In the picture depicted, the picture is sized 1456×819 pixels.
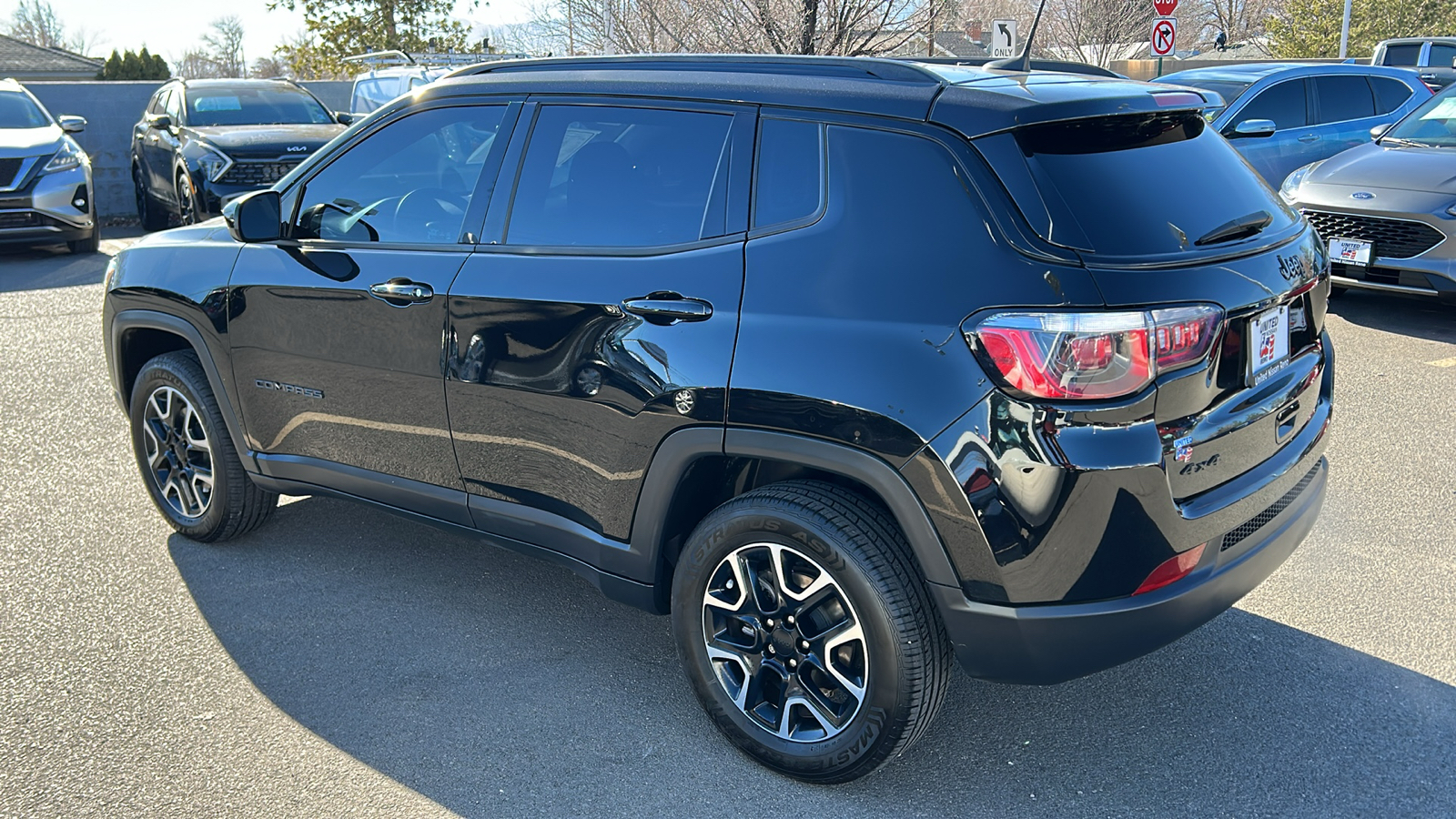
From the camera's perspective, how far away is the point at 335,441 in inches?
157

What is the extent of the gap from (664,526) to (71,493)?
11.1 feet

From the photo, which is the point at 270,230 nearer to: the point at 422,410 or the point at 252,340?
the point at 252,340

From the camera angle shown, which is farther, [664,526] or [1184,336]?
[664,526]

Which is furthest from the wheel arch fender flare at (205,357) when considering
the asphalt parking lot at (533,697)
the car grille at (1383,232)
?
the car grille at (1383,232)

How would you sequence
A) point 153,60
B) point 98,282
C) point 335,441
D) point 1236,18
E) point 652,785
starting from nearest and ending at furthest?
Answer: 1. point 652,785
2. point 335,441
3. point 98,282
4. point 153,60
5. point 1236,18

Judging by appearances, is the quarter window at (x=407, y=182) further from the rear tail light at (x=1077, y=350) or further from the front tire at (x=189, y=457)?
the rear tail light at (x=1077, y=350)

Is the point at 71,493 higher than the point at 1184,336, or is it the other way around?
the point at 1184,336

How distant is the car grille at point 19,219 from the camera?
11492 millimetres

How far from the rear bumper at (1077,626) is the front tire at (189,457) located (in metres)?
2.93

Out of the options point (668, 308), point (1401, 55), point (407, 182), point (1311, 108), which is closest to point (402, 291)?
point (407, 182)

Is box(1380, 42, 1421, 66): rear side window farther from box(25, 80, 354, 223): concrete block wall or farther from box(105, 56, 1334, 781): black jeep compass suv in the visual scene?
box(25, 80, 354, 223): concrete block wall

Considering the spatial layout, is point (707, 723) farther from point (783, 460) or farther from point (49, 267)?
point (49, 267)

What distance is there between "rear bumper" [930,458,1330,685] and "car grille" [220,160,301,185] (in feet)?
34.8

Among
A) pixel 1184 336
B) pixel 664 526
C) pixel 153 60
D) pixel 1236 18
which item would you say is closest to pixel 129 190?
pixel 664 526
